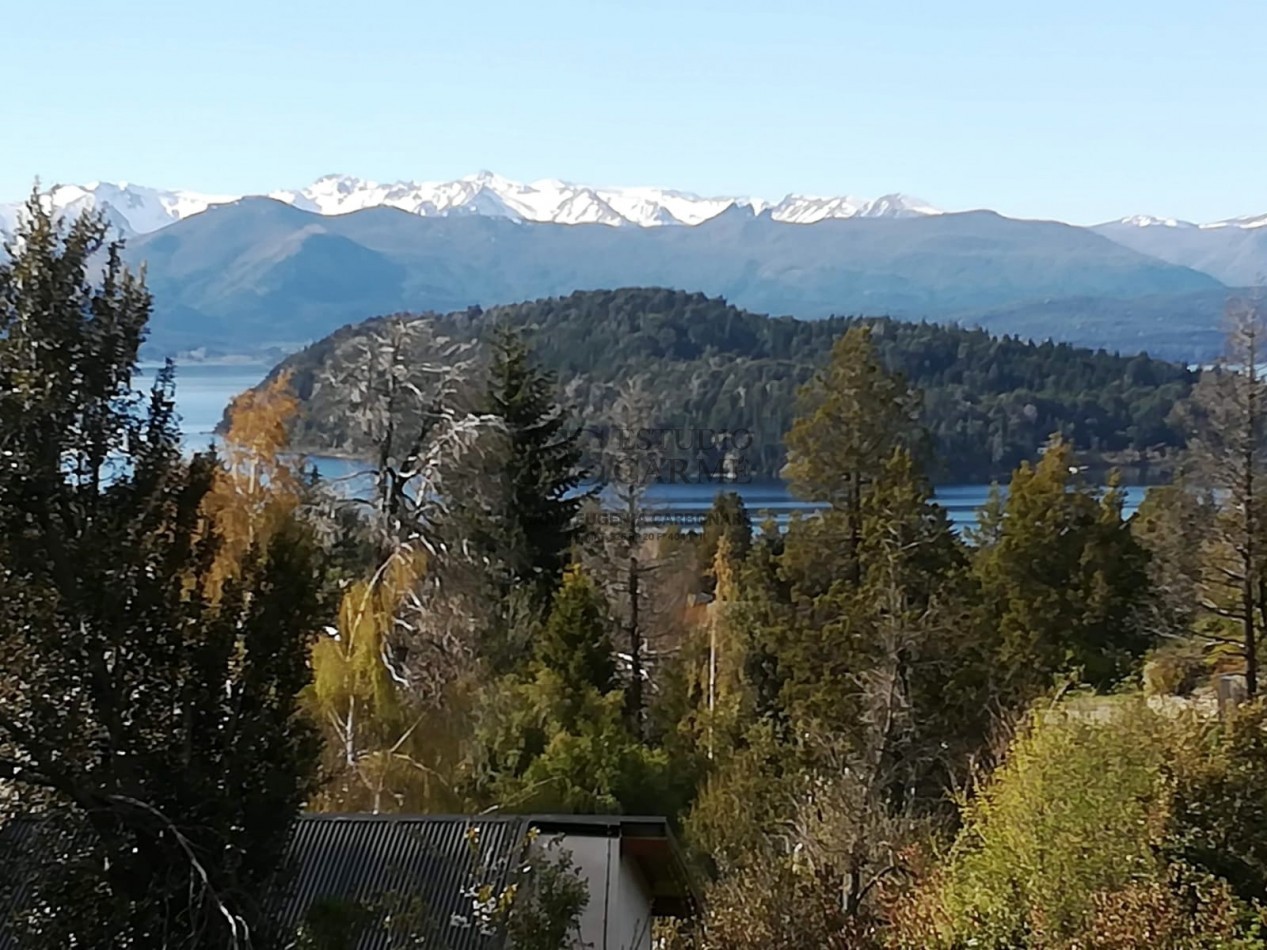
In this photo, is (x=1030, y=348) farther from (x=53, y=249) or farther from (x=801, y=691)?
(x=53, y=249)

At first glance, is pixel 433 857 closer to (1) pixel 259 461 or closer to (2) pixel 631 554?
(1) pixel 259 461

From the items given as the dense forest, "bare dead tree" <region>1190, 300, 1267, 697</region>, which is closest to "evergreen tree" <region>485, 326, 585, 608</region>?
the dense forest

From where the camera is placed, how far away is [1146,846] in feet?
40.4

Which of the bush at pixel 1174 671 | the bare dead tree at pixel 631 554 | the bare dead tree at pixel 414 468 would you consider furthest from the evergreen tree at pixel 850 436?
the bush at pixel 1174 671

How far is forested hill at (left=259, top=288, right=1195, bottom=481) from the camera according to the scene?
5338cm

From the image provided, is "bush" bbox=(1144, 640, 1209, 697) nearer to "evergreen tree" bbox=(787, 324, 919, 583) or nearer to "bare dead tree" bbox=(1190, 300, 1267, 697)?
"bare dead tree" bbox=(1190, 300, 1267, 697)

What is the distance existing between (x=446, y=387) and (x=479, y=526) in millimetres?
5273

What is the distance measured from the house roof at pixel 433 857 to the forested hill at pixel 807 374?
2423 cm

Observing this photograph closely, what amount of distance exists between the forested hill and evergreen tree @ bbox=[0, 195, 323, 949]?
2721 centimetres

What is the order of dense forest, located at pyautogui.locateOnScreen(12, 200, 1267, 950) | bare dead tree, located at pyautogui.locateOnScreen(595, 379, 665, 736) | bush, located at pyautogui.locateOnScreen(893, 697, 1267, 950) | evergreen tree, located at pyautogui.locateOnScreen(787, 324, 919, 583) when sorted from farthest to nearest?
bare dead tree, located at pyautogui.locateOnScreen(595, 379, 665, 736)
evergreen tree, located at pyautogui.locateOnScreen(787, 324, 919, 583)
bush, located at pyautogui.locateOnScreen(893, 697, 1267, 950)
dense forest, located at pyautogui.locateOnScreen(12, 200, 1267, 950)

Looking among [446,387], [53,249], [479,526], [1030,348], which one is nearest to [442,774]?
[446,387]

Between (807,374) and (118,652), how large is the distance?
54.9 metres

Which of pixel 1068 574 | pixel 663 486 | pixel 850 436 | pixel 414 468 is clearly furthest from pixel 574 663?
pixel 663 486

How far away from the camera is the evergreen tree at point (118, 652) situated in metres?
7.16
